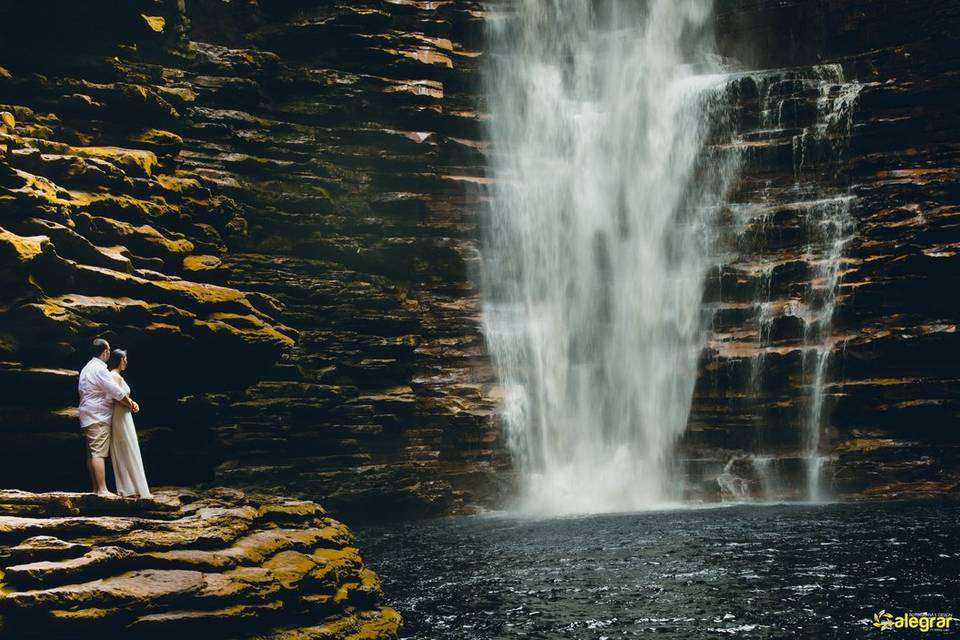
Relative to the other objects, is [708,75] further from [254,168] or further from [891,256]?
[254,168]

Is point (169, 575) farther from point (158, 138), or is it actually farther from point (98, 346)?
point (158, 138)

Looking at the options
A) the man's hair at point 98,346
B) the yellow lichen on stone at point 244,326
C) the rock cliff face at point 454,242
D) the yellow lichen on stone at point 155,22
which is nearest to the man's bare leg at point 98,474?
the man's hair at point 98,346

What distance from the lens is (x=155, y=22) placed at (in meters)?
20.7

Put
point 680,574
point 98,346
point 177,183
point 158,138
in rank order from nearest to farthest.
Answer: point 98,346 → point 680,574 → point 177,183 → point 158,138

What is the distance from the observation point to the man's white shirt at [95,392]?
1374 centimetres

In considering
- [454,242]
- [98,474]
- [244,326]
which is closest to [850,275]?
[454,242]

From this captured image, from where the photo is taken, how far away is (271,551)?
524 inches

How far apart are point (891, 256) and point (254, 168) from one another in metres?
22.1

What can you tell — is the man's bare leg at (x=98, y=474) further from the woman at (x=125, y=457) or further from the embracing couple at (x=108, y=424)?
→ the woman at (x=125, y=457)

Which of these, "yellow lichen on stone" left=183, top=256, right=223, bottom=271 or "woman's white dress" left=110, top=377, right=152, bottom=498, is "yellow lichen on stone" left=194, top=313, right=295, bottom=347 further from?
"woman's white dress" left=110, top=377, right=152, bottom=498

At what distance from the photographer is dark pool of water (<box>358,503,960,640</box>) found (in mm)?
13734

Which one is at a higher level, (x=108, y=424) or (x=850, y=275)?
(x=850, y=275)

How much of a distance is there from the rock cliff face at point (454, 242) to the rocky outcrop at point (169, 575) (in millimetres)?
8925

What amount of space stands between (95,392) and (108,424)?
21.5 inches
